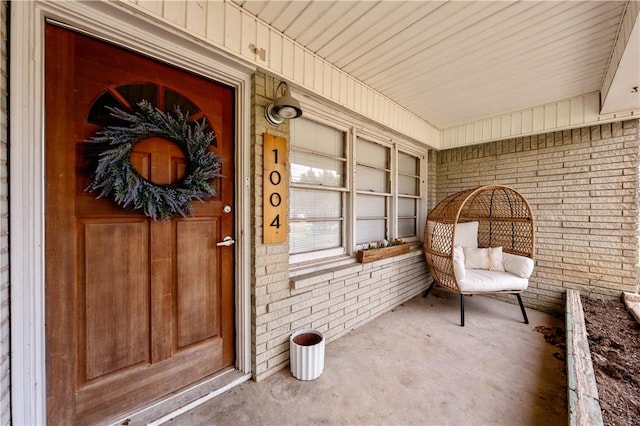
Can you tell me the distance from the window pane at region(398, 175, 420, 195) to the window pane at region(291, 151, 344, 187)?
1438 mm

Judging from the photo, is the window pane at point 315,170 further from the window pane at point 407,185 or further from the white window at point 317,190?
the window pane at point 407,185

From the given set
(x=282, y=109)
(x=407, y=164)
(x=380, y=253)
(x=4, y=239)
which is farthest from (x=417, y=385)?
(x=407, y=164)

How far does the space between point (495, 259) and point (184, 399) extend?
3750mm

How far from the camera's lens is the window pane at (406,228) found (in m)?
3.96

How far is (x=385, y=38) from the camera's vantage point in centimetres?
205

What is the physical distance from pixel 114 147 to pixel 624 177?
4925 mm

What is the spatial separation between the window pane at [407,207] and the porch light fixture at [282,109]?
8.18 ft

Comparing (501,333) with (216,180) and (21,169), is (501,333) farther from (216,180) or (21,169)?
(21,169)

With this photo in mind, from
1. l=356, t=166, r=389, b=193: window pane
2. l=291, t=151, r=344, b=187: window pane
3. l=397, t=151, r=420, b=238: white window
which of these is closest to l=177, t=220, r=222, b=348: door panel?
l=291, t=151, r=344, b=187: window pane

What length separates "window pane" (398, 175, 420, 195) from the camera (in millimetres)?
3927

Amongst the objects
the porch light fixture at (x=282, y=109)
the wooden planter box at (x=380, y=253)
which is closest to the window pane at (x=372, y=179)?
the wooden planter box at (x=380, y=253)

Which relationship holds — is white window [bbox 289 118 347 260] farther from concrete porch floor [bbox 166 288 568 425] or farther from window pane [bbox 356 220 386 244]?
concrete porch floor [bbox 166 288 568 425]

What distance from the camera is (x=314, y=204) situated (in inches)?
103

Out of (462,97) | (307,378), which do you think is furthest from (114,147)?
(462,97)
